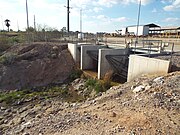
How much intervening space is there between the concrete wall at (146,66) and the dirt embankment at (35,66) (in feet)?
26.2

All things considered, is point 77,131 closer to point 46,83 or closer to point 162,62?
point 162,62

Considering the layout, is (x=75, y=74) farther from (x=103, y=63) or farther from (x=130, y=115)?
(x=130, y=115)

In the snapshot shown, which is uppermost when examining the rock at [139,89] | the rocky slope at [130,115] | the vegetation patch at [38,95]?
the rock at [139,89]

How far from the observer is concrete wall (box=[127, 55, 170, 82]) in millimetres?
9733

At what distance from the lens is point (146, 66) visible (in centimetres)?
1056

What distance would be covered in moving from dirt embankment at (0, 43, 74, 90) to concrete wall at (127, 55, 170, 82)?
798cm

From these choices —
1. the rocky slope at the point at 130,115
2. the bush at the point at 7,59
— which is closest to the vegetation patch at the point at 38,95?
the rocky slope at the point at 130,115

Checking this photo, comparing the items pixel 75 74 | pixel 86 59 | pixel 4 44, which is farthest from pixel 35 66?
pixel 4 44

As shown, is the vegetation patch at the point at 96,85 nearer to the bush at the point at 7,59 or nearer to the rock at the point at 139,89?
the rock at the point at 139,89

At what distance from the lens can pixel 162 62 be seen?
971cm

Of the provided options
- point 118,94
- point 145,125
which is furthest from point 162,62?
point 145,125

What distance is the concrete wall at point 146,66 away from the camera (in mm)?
9733

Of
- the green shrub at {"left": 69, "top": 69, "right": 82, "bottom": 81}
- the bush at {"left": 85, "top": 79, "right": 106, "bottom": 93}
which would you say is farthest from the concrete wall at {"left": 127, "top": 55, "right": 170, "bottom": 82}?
the green shrub at {"left": 69, "top": 69, "right": 82, "bottom": 81}

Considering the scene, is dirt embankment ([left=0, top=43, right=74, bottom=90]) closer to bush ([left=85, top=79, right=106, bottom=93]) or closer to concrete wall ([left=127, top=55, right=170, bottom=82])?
bush ([left=85, top=79, right=106, bottom=93])
